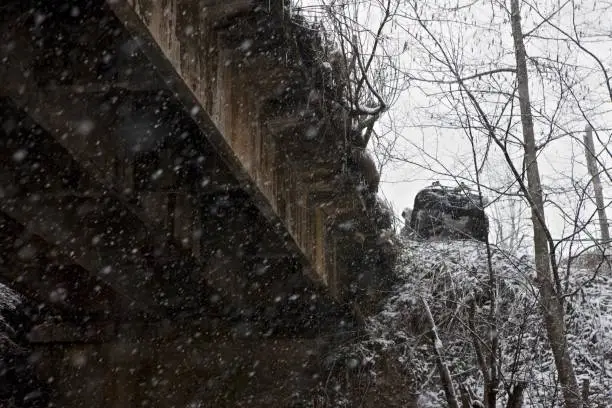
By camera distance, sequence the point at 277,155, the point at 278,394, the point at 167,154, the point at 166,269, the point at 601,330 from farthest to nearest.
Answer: the point at 601,330 < the point at 278,394 < the point at 166,269 < the point at 277,155 < the point at 167,154

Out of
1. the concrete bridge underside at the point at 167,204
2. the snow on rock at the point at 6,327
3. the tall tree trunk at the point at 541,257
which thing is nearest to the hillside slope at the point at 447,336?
the concrete bridge underside at the point at 167,204

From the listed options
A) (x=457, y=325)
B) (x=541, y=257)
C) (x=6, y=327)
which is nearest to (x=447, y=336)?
(x=457, y=325)

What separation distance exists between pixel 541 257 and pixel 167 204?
3.81 m

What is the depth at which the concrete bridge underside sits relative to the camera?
3.32 meters

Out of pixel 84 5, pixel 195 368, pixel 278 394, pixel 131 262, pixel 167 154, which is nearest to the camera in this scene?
pixel 84 5

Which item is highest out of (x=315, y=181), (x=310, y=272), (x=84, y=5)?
(x=84, y=5)

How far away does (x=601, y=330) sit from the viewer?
9.16 metres

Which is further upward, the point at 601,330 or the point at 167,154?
the point at 167,154

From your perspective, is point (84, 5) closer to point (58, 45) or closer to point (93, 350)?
point (58, 45)

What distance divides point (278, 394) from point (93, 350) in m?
2.52

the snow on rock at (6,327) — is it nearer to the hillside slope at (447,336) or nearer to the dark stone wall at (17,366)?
the dark stone wall at (17,366)

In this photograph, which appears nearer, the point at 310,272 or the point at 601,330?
the point at 310,272

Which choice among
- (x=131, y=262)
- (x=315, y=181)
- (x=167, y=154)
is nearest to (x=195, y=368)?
(x=131, y=262)

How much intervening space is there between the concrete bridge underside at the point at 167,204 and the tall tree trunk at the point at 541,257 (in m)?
1.75
